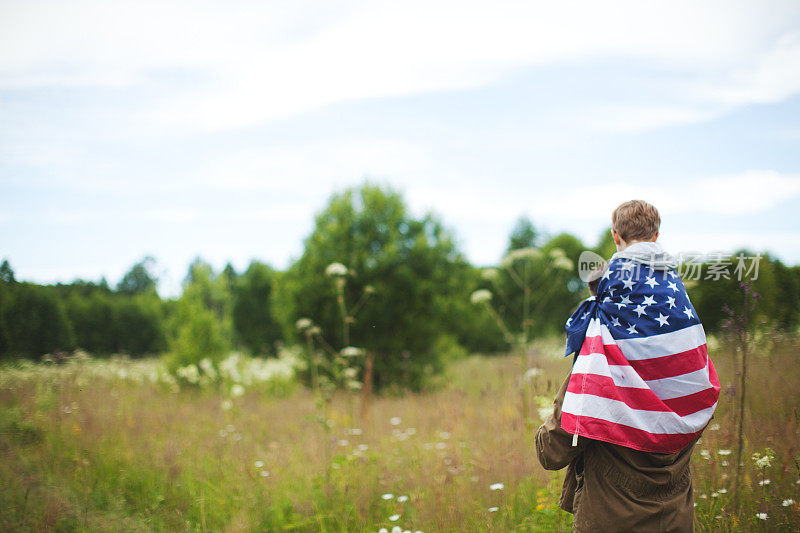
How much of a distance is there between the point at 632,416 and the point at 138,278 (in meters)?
9.73

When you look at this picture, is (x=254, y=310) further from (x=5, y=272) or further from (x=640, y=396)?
(x=640, y=396)

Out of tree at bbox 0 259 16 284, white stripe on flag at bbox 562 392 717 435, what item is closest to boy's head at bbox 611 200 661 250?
white stripe on flag at bbox 562 392 717 435

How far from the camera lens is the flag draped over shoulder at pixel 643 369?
2039 mm

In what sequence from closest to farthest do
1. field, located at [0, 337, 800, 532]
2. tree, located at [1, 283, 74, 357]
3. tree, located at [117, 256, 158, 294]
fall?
field, located at [0, 337, 800, 532]
tree, located at [1, 283, 74, 357]
tree, located at [117, 256, 158, 294]

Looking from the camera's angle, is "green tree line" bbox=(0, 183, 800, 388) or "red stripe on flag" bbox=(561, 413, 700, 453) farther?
"green tree line" bbox=(0, 183, 800, 388)

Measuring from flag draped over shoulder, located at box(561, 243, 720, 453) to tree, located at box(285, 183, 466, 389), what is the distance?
738cm

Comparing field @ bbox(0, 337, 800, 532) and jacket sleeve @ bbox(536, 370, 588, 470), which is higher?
jacket sleeve @ bbox(536, 370, 588, 470)

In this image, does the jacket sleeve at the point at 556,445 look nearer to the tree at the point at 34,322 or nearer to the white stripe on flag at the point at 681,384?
the white stripe on flag at the point at 681,384

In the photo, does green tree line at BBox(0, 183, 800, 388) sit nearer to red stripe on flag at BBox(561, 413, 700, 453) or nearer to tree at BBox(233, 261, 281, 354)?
tree at BBox(233, 261, 281, 354)

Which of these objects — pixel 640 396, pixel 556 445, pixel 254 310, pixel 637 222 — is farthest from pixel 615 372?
pixel 254 310

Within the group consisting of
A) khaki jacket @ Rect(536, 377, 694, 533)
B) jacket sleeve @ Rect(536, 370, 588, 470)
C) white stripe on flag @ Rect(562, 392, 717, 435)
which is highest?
white stripe on flag @ Rect(562, 392, 717, 435)

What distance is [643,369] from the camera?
6.96ft

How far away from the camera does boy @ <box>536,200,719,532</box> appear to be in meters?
2.05

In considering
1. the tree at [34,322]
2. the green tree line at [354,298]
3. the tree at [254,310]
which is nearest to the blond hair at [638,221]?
the tree at [34,322]
